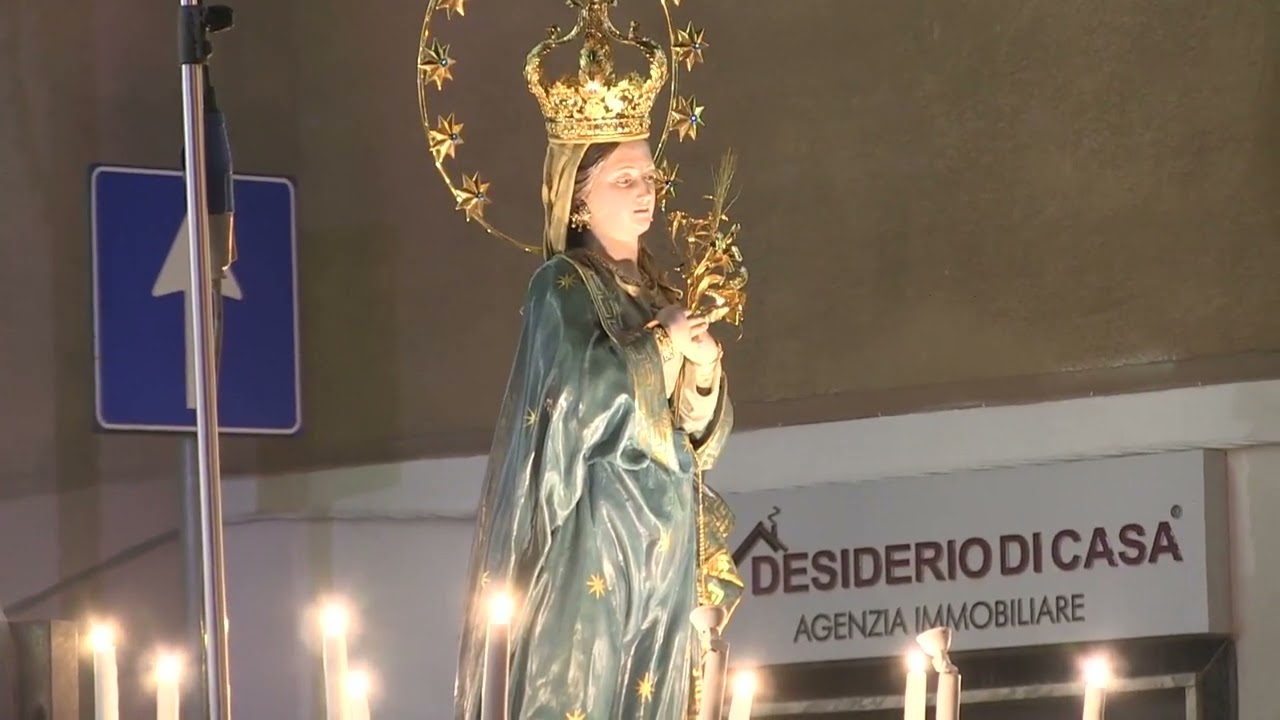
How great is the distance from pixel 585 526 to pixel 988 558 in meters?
1.48

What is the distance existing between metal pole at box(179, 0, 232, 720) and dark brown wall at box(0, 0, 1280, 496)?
8.23ft

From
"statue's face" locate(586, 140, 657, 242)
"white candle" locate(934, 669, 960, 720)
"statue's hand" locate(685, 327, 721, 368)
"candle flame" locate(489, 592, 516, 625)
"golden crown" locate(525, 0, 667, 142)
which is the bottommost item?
"white candle" locate(934, 669, 960, 720)

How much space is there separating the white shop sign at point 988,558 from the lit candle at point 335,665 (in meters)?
2.55

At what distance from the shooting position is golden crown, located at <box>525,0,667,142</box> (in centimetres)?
399

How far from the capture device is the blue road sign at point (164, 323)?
5.18 meters

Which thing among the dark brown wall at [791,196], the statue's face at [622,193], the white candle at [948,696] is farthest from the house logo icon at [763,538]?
the white candle at [948,696]

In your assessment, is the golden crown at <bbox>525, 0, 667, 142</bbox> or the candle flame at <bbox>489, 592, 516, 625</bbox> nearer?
the candle flame at <bbox>489, 592, 516, 625</bbox>

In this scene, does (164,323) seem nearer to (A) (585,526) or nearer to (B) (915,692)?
(A) (585,526)

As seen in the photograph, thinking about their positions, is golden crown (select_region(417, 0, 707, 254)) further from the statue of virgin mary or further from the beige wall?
the beige wall

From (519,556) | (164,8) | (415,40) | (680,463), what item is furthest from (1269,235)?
(164,8)

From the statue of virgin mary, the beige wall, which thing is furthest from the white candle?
the beige wall

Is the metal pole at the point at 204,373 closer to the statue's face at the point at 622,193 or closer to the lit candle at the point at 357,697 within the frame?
the lit candle at the point at 357,697

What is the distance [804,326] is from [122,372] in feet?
4.83

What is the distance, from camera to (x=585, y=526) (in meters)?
3.90
